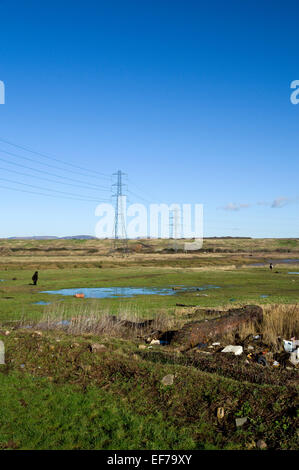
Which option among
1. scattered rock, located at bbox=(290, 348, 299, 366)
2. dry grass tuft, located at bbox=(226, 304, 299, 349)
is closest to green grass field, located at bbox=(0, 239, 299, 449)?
scattered rock, located at bbox=(290, 348, 299, 366)

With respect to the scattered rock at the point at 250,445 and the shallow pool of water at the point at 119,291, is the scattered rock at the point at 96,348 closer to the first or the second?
the scattered rock at the point at 250,445

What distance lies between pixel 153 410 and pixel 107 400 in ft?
4.78

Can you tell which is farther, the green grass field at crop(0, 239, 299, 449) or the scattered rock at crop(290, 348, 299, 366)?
the scattered rock at crop(290, 348, 299, 366)

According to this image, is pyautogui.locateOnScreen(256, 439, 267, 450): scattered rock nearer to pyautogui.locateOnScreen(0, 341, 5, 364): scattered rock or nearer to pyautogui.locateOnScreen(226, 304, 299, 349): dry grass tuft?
pyautogui.locateOnScreen(0, 341, 5, 364): scattered rock

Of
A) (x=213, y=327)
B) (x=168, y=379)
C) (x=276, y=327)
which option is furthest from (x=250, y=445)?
(x=276, y=327)

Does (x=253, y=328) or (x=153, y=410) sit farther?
(x=253, y=328)

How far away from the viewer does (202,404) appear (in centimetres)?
1036

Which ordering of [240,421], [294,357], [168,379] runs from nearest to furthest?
1. [240,421]
2. [168,379]
3. [294,357]

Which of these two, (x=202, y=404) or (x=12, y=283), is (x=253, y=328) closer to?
(x=202, y=404)

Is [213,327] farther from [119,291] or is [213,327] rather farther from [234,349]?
[119,291]

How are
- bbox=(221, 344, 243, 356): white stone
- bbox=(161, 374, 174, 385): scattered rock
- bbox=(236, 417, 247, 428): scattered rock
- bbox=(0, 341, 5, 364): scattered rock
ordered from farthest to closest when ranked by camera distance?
bbox=(221, 344, 243, 356): white stone < bbox=(0, 341, 5, 364): scattered rock < bbox=(161, 374, 174, 385): scattered rock < bbox=(236, 417, 247, 428): scattered rock

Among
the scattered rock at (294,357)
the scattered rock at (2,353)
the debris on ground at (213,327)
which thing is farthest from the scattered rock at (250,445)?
the scattered rock at (2,353)
